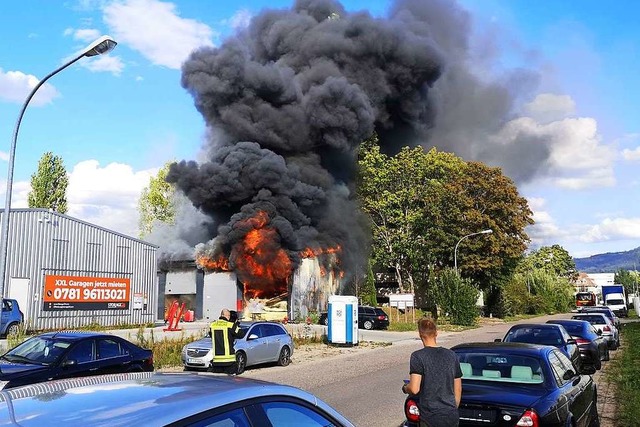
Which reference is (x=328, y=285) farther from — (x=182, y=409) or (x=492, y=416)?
(x=182, y=409)

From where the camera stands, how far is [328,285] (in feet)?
145

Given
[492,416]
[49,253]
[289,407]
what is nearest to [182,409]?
[289,407]

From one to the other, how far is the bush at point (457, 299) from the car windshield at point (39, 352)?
30.3 meters

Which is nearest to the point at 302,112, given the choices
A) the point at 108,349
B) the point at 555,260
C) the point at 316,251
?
the point at 316,251

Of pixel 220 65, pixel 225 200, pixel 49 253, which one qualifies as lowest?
pixel 49 253

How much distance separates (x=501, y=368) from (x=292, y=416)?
4391 mm

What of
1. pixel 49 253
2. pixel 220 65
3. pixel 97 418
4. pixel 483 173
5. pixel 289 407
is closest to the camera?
pixel 97 418

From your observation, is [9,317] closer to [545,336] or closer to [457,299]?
[545,336]

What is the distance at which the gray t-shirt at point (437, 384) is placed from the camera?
15.7ft

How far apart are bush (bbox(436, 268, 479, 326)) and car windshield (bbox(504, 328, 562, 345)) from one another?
24.8 meters

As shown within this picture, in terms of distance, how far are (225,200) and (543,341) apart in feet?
104

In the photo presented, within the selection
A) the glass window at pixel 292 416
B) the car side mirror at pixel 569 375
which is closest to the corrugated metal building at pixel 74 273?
the car side mirror at pixel 569 375

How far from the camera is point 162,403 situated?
6.87 feet

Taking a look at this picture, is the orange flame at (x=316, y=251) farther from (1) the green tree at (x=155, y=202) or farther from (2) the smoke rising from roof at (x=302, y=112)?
(1) the green tree at (x=155, y=202)
